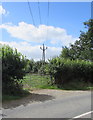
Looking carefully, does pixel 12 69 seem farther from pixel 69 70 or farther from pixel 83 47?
pixel 83 47

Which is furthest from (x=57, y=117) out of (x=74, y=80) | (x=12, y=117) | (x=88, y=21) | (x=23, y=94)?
(x=88, y=21)

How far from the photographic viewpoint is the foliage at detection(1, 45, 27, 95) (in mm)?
10759

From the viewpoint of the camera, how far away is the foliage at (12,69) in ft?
35.3

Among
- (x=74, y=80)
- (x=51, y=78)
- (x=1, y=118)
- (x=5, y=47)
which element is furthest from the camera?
(x=74, y=80)

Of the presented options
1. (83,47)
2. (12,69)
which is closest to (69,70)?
(12,69)

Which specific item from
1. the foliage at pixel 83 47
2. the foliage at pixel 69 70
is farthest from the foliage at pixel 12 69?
the foliage at pixel 83 47

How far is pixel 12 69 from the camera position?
1095cm

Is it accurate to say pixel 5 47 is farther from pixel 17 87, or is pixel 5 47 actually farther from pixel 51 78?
pixel 51 78

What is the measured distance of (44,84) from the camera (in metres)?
17.1

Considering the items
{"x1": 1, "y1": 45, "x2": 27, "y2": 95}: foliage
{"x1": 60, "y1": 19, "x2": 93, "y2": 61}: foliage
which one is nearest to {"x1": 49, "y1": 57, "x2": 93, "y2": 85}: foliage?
{"x1": 1, "y1": 45, "x2": 27, "y2": 95}: foliage

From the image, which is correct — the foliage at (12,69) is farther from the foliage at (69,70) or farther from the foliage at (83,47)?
the foliage at (83,47)

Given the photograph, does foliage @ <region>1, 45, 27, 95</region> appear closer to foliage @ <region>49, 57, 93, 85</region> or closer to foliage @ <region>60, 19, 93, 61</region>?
foliage @ <region>49, 57, 93, 85</region>

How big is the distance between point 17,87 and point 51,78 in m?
5.90

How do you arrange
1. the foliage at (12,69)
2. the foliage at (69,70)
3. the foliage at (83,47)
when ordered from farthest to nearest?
1. the foliage at (83,47)
2. the foliage at (69,70)
3. the foliage at (12,69)
